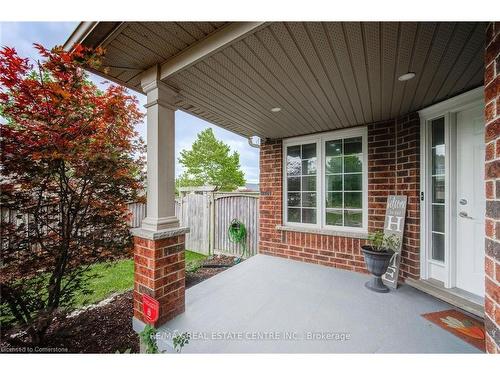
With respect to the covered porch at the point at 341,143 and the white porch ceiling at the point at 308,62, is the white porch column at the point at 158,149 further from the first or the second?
the white porch ceiling at the point at 308,62

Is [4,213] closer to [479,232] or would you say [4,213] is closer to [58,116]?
[58,116]

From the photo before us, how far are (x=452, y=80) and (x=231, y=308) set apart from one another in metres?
3.00

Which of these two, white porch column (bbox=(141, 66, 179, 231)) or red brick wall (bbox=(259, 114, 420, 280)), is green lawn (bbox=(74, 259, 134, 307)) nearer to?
white porch column (bbox=(141, 66, 179, 231))

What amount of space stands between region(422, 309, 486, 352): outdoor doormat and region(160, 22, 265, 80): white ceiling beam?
2795 mm

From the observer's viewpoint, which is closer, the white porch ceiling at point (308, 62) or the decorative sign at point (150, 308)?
the white porch ceiling at point (308, 62)

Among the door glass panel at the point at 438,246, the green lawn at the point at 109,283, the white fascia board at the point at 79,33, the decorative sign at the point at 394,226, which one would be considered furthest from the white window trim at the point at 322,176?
the white fascia board at the point at 79,33

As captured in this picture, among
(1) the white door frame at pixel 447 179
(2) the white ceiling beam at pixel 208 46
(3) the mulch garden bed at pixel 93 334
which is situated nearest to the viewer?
(2) the white ceiling beam at pixel 208 46

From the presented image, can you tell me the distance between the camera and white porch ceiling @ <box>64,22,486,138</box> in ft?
4.51

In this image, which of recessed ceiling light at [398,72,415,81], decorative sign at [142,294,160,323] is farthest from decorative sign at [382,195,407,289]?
decorative sign at [142,294,160,323]

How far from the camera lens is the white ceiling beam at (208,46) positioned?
4.42 feet

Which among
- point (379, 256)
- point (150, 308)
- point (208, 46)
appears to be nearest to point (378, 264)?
point (379, 256)

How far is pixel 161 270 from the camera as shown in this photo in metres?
1.87

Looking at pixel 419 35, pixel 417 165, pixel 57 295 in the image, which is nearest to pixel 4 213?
pixel 57 295

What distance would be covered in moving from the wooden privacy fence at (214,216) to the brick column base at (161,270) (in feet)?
8.19
